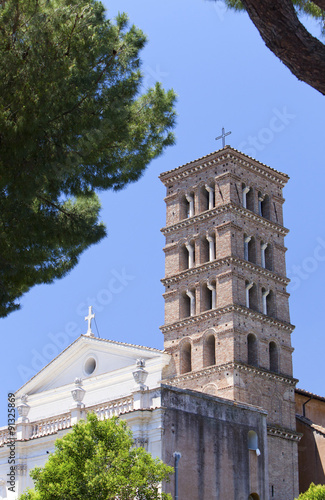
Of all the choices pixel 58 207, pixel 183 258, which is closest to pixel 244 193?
pixel 183 258

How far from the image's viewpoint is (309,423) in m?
33.7

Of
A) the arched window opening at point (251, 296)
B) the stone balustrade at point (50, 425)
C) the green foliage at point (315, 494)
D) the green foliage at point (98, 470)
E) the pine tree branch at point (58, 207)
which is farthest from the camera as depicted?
the arched window opening at point (251, 296)

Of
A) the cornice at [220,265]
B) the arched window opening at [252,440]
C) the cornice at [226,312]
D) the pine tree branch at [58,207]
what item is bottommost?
the arched window opening at [252,440]

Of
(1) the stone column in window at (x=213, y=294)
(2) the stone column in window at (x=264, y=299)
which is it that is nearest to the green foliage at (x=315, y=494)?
(1) the stone column in window at (x=213, y=294)

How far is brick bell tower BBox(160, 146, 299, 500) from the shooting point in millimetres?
31641

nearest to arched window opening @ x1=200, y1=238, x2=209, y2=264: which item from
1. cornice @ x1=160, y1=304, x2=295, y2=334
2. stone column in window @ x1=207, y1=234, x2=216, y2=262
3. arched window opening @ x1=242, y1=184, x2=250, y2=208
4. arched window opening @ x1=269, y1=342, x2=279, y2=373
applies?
stone column in window @ x1=207, y1=234, x2=216, y2=262

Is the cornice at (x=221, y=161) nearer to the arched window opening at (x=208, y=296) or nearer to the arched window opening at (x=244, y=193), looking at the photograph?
the arched window opening at (x=244, y=193)

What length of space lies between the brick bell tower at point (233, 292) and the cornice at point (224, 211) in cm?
5

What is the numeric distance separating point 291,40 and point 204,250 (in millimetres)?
26435

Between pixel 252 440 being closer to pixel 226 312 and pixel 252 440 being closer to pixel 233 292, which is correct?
pixel 226 312

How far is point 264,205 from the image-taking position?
3744 centimetres

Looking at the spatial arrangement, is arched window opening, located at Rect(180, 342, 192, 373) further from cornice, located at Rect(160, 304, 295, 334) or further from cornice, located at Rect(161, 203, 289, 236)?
cornice, located at Rect(161, 203, 289, 236)

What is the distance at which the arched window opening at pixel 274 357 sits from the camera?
1328 inches

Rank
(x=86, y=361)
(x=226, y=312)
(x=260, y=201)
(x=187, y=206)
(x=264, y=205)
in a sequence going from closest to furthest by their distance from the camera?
(x=86, y=361), (x=226, y=312), (x=187, y=206), (x=260, y=201), (x=264, y=205)
